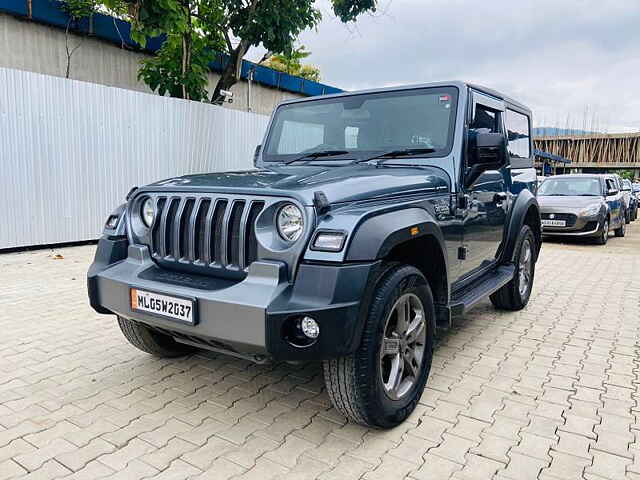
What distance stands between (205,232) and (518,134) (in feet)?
11.6

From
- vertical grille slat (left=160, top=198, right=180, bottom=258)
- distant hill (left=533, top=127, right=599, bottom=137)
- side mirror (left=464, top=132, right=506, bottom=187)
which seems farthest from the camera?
distant hill (left=533, top=127, right=599, bottom=137)

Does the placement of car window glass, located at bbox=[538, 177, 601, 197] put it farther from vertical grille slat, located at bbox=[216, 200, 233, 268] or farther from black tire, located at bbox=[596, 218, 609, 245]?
vertical grille slat, located at bbox=[216, 200, 233, 268]

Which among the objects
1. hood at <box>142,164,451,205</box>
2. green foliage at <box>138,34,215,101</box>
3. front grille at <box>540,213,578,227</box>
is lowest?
front grille at <box>540,213,578,227</box>

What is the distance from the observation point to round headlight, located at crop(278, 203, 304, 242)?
2.38m

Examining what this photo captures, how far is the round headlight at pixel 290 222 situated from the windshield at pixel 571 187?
1096cm

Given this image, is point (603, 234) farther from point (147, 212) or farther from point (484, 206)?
point (147, 212)

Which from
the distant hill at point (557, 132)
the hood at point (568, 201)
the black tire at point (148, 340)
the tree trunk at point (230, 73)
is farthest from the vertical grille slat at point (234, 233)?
the distant hill at point (557, 132)

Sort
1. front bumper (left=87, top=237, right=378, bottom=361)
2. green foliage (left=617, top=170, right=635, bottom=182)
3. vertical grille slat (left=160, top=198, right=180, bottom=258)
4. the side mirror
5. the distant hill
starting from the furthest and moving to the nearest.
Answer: the distant hill, green foliage (left=617, top=170, right=635, bottom=182), the side mirror, vertical grille slat (left=160, top=198, right=180, bottom=258), front bumper (left=87, top=237, right=378, bottom=361)

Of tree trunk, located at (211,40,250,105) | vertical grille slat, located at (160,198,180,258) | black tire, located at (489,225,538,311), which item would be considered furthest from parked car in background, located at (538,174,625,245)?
vertical grille slat, located at (160,198,180,258)

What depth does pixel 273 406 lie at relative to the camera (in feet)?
9.76

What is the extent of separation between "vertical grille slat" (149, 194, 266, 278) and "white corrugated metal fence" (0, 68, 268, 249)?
18.3 feet

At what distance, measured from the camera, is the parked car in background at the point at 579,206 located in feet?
35.9

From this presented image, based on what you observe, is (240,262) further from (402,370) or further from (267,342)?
(402,370)

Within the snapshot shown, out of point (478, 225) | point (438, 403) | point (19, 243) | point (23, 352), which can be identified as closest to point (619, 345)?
point (478, 225)
